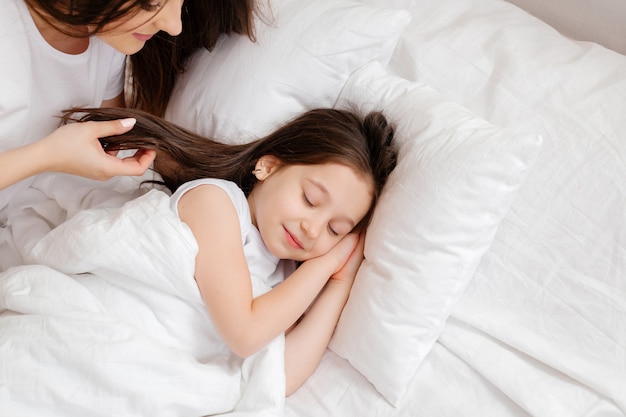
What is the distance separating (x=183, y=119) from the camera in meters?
1.43

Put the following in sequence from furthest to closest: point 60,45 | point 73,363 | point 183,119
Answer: point 183,119 → point 60,45 → point 73,363

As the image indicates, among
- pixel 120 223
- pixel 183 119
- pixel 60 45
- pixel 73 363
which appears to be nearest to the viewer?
pixel 73 363

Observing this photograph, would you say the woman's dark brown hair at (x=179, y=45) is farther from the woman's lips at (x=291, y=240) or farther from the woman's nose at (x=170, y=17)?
the woman's lips at (x=291, y=240)

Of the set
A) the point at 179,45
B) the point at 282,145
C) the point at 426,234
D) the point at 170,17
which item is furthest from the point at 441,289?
the point at 179,45

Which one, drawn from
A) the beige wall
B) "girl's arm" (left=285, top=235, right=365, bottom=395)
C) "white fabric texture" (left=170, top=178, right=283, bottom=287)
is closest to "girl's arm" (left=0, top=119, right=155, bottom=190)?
"white fabric texture" (left=170, top=178, right=283, bottom=287)

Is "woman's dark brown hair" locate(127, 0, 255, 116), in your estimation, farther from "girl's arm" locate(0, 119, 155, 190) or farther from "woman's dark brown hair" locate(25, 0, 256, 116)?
"girl's arm" locate(0, 119, 155, 190)

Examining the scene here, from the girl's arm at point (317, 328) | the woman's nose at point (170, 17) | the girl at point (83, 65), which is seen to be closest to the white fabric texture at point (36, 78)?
the girl at point (83, 65)

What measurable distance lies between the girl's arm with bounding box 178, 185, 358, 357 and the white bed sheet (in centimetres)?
15

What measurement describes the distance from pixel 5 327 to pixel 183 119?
563mm

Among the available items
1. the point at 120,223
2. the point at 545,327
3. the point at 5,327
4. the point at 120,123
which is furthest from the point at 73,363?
the point at 545,327

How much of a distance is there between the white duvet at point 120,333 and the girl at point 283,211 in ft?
0.15

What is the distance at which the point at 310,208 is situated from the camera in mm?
1235

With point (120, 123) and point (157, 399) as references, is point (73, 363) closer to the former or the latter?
point (157, 399)

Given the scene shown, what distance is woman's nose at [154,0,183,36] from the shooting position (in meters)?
1.10
